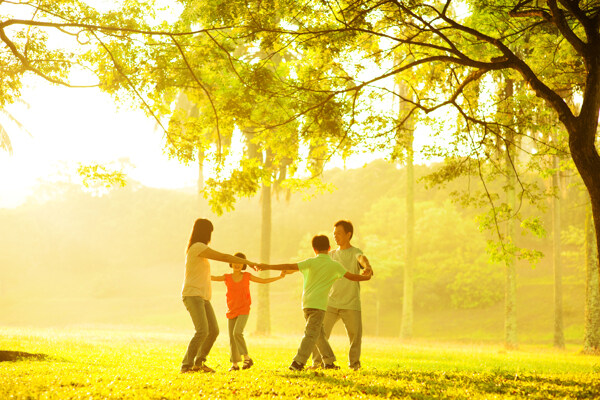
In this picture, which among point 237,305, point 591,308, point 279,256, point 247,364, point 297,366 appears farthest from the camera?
point 279,256

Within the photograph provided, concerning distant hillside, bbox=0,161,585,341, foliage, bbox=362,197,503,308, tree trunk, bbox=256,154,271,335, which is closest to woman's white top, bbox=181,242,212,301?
tree trunk, bbox=256,154,271,335

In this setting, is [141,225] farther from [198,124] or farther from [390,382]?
[390,382]

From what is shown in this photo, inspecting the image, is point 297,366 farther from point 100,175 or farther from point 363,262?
point 100,175

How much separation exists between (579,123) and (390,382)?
475 centimetres

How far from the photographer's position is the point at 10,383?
707cm

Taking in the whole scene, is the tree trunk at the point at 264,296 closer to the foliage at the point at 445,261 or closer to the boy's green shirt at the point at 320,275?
the foliage at the point at 445,261

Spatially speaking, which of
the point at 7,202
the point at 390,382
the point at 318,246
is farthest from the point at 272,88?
the point at 7,202

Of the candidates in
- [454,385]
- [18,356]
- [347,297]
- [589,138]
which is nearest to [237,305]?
[347,297]

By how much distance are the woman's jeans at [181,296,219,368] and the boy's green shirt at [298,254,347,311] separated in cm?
136

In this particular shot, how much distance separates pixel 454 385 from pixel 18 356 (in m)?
7.92

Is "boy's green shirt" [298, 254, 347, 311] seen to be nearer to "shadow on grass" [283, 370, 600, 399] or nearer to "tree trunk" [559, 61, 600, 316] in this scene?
"shadow on grass" [283, 370, 600, 399]

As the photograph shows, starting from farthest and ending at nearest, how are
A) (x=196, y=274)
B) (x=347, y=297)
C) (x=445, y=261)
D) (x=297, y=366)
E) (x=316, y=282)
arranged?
(x=445, y=261)
(x=347, y=297)
(x=196, y=274)
(x=316, y=282)
(x=297, y=366)

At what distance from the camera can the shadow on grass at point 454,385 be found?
702cm

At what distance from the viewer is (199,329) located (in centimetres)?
830
